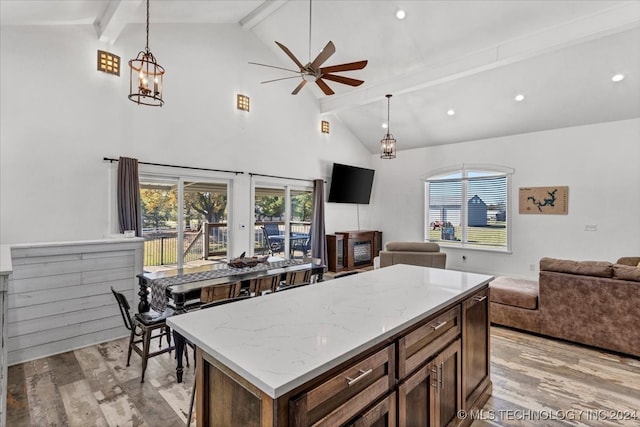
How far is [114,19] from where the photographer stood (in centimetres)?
381

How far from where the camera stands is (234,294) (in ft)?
10.6

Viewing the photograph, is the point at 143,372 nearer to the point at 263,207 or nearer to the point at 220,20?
the point at 263,207

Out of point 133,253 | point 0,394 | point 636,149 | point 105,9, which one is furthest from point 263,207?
point 636,149

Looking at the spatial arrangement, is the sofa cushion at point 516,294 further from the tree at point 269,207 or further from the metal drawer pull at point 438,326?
the tree at point 269,207

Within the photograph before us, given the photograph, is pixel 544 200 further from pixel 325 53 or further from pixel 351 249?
pixel 325 53

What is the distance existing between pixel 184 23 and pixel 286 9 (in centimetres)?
164

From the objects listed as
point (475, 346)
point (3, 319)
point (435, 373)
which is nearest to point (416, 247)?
point (475, 346)

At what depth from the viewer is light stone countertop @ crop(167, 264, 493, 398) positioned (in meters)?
1.11

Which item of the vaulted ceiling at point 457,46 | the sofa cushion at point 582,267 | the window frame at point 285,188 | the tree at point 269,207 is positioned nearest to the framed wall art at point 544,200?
the vaulted ceiling at point 457,46

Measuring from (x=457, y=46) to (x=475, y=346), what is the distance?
15.2 ft

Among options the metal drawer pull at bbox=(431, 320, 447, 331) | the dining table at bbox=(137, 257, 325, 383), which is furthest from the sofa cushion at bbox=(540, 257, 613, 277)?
the dining table at bbox=(137, 257, 325, 383)

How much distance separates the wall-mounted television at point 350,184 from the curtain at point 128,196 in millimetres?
4221

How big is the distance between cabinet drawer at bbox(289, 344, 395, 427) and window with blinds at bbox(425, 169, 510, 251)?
260 inches

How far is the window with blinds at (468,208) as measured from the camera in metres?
7.06
